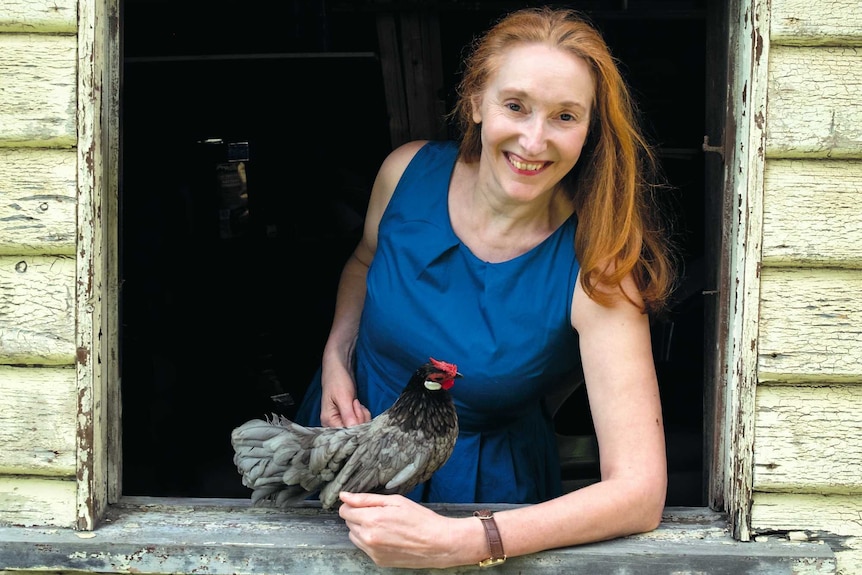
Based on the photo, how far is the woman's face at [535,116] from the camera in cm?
198

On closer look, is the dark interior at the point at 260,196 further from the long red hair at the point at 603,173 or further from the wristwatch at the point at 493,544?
the wristwatch at the point at 493,544

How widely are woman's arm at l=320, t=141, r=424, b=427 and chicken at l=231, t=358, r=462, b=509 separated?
12.2 inches

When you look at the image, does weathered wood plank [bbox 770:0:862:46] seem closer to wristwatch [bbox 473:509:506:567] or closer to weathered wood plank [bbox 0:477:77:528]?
wristwatch [bbox 473:509:506:567]

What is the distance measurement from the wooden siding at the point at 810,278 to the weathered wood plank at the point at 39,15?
1408 mm

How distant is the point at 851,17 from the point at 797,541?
3.48 ft

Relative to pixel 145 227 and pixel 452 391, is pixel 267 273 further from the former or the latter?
pixel 452 391

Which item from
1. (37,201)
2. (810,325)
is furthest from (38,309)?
(810,325)

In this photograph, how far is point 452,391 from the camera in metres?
2.17

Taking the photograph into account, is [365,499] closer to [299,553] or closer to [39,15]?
[299,553]

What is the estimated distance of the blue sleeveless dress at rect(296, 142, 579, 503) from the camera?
2115 mm

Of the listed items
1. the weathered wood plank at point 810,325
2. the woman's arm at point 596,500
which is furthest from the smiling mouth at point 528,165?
the weathered wood plank at point 810,325

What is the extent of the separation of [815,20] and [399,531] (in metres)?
1.29

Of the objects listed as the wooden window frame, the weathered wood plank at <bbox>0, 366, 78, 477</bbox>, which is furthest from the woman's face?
the weathered wood plank at <bbox>0, 366, 78, 477</bbox>

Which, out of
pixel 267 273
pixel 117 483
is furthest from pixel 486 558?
pixel 267 273
